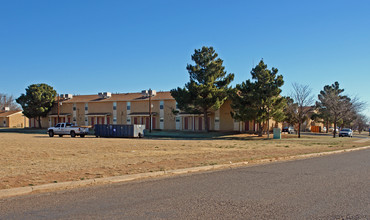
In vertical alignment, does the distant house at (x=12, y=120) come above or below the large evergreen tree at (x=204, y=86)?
below

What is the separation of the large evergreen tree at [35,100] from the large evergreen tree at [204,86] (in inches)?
1109

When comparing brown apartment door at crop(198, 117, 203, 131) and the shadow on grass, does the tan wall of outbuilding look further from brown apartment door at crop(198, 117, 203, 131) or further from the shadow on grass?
brown apartment door at crop(198, 117, 203, 131)

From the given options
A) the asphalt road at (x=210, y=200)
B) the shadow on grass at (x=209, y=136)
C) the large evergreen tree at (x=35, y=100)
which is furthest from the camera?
the large evergreen tree at (x=35, y=100)

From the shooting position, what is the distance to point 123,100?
59969 millimetres

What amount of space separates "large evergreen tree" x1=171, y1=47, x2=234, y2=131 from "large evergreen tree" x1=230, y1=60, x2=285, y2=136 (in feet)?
14.2

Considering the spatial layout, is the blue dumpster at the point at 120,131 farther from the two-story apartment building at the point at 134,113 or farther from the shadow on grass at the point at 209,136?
the two-story apartment building at the point at 134,113

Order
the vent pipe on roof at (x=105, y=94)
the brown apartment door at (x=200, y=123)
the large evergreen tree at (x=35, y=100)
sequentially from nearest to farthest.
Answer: the brown apartment door at (x=200, y=123) < the large evergreen tree at (x=35, y=100) < the vent pipe on roof at (x=105, y=94)

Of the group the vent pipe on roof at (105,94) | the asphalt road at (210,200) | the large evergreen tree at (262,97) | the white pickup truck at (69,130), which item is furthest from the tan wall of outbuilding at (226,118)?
the asphalt road at (210,200)

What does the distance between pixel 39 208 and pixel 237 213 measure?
3862 mm

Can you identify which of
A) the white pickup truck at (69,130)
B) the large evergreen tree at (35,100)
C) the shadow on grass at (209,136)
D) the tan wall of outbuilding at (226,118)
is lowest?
the shadow on grass at (209,136)

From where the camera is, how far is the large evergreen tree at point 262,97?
1631 inches

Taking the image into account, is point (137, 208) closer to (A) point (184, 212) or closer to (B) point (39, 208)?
(A) point (184, 212)

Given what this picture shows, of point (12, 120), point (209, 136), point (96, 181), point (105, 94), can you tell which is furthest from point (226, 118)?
point (12, 120)

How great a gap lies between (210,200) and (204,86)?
38.9 metres
